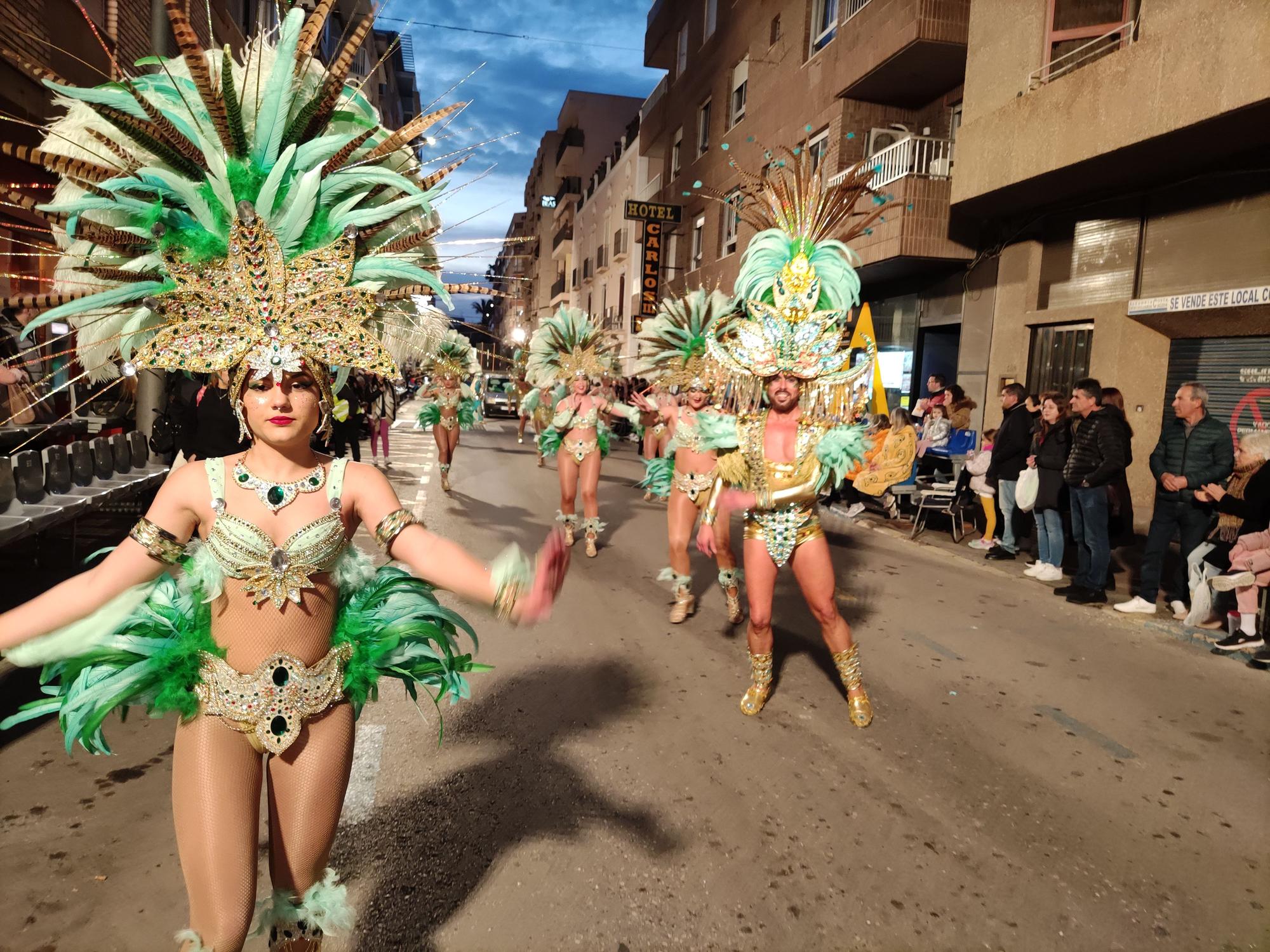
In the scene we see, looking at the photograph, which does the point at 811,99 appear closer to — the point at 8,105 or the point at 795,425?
the point at 8,105

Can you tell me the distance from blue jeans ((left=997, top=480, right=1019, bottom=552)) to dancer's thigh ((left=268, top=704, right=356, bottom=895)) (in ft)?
29.5

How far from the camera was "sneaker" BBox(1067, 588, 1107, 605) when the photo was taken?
784 centimetres

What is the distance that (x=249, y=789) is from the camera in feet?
7.32

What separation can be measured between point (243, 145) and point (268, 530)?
1.20m

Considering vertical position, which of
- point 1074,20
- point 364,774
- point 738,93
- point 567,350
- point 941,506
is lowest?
point 364,774

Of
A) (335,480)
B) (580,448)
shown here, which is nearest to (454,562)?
(335,480)

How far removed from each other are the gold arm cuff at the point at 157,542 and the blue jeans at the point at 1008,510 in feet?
30.4

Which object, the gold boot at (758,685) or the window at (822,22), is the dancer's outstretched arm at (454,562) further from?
the window at (822,22)

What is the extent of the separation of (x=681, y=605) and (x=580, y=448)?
9.81 ft

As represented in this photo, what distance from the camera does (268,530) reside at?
92.6 inches

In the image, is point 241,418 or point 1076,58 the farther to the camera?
point 1076,58

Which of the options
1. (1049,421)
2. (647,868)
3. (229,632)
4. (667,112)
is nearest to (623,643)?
(647,868)

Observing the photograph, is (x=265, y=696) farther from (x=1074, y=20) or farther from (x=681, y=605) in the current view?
(x=1074, y=20)

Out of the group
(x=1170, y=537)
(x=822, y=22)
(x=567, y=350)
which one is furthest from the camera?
(x=822, y=22)
